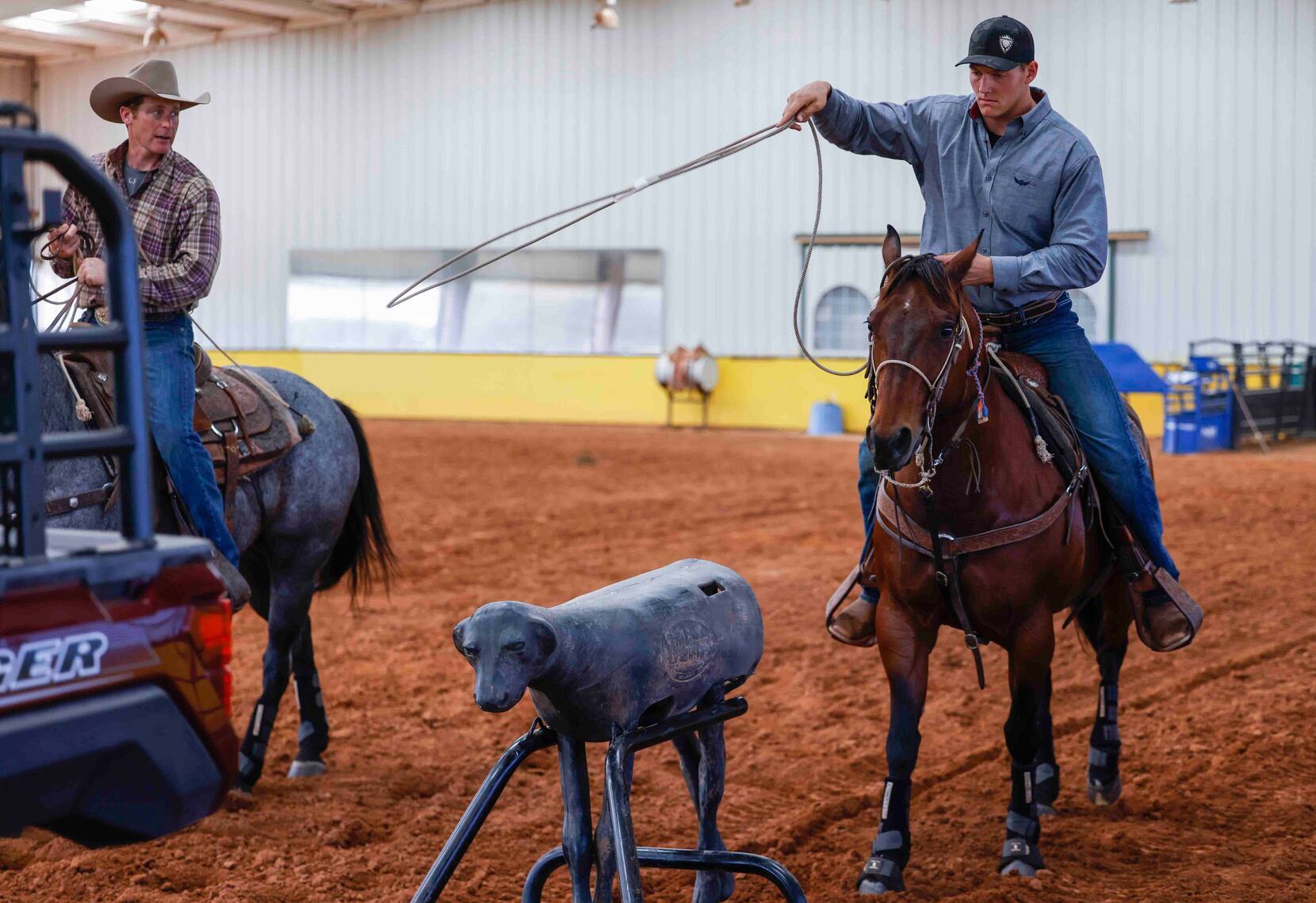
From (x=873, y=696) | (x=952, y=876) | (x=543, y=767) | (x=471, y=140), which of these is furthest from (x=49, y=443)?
(x=471, y=140)

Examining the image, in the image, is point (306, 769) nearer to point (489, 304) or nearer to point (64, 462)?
point (64, 462)

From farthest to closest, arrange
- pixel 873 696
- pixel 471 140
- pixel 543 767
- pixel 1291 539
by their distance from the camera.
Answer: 1. pixel 471 140
2. pixel 1291 539
3. pixel 873 696
4. pixel 543 767

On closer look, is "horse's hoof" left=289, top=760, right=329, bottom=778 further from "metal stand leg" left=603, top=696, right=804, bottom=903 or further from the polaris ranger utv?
the polaris ranger utv

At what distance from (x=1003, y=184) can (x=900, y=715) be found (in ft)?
5.01

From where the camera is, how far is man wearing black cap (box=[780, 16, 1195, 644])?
11.5 feet

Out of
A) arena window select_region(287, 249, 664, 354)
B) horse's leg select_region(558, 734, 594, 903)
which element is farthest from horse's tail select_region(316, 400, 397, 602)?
arena window select_region(287, 249, 664, 354)

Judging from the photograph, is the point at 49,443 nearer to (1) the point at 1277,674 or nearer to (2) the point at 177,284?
(2) the point at 177,284

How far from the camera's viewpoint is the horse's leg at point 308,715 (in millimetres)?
4508

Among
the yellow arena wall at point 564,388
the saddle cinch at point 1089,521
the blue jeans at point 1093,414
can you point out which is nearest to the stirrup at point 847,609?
the saddle cinch at point 1089,521

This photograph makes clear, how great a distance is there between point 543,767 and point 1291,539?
6.73 meters

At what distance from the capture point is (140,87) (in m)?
3.67

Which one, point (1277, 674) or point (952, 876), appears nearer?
point (952, 876)

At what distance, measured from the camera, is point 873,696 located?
17.6 feet

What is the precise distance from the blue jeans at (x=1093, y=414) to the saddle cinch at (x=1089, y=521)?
0.03 meters
